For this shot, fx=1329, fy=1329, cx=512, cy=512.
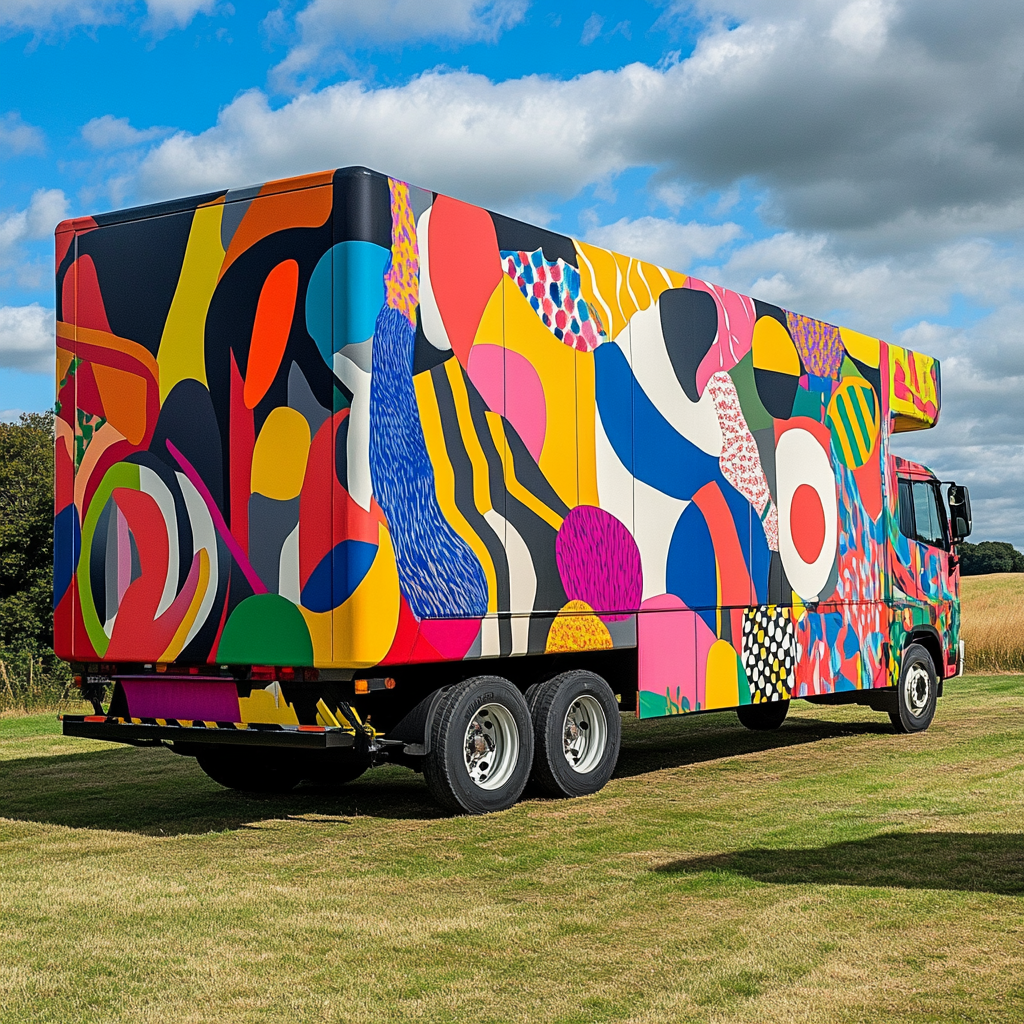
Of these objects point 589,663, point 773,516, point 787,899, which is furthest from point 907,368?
point 787,899

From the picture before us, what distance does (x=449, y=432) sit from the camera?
27.9 feet

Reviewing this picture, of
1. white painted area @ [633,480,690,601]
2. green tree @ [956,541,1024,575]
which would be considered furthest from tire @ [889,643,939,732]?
green tree @ [956,541,1024,575]

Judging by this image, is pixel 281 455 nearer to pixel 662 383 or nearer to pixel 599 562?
pixel 599 562

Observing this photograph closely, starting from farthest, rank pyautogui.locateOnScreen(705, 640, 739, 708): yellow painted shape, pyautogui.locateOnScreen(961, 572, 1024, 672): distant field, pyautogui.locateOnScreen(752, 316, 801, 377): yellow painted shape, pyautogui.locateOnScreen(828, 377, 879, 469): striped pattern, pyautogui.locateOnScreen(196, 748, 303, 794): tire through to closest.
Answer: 1. pyautogui.locateOnScreen(961, 572, 1024, 672): distant field
2. pyautogui.locateOnScreen(828, 377, 879, 469): striped pattern
3. pyautogui.locateOnScreen(752, 316, 801, 377): yellow painted shape
4. pyautogui.locateOnScreen(705, 640, 739, 708): yellow painted shape
5. pyautogui.locateOnScreen(196, 748, 303, 794): tire

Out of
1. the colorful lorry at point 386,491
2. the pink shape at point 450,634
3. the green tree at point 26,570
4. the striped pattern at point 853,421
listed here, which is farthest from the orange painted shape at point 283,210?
the green tree at point 26,570

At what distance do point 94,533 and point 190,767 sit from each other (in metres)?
3.31

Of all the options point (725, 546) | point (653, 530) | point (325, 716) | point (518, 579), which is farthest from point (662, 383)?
point (325, 716)

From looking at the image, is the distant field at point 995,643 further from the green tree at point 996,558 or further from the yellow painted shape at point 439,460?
the green tree at point 996,558

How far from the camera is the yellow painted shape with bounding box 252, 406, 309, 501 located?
806cm

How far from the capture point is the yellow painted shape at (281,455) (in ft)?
26.5

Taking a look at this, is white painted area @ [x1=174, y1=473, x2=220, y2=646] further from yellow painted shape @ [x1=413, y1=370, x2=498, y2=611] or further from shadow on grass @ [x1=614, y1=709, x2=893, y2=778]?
shadow on grass @ [x1=614, y1=709, x2=893, y2=778]

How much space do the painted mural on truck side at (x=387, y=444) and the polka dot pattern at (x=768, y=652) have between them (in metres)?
0.09

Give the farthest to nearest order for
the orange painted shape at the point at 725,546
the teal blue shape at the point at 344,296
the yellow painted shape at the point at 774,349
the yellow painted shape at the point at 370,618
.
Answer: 1. the yellow painted shape at the point at 774,349
2. the orange painted shape at the point at 725,546
3. the teal blue shape at the point at 344,296
4. the yellow painted shape at the point at 370,618

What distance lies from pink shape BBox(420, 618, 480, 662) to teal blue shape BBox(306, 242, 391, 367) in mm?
1721
